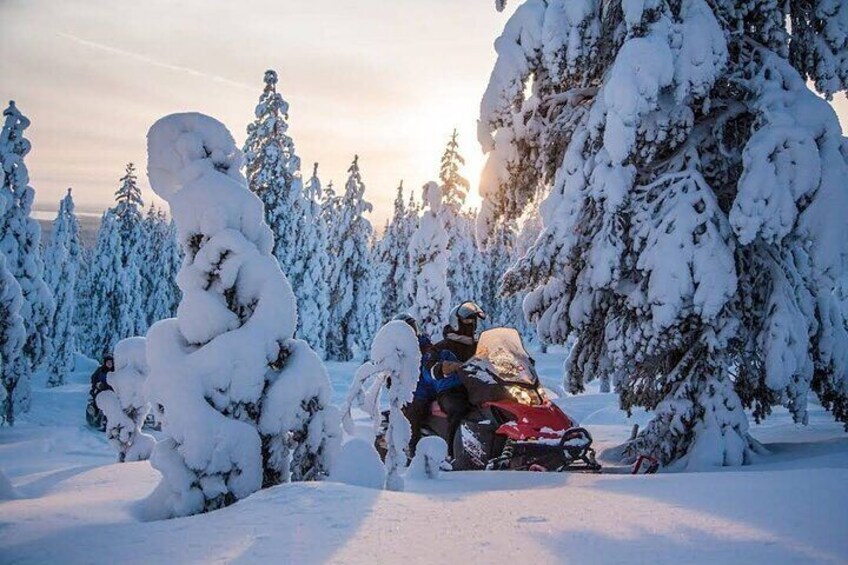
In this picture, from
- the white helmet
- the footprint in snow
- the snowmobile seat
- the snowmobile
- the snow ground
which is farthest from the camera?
the white helmet

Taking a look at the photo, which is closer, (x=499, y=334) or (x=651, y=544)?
(x=651, y=544)

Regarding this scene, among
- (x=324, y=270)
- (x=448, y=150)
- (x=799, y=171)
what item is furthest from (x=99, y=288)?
(x=799, y=171)

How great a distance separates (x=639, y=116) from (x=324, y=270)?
1389 inches

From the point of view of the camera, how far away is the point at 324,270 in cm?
4175

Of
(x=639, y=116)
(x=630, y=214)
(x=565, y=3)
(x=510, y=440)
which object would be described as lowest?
(x=510, y=440)

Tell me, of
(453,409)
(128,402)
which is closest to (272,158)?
(128,402)

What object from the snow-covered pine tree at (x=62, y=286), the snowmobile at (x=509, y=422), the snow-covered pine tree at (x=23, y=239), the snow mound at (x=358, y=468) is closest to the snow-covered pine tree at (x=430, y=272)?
the snow-covered pine tree at (x=23, y=239)

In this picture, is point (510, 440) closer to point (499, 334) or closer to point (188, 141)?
point (499, 334)

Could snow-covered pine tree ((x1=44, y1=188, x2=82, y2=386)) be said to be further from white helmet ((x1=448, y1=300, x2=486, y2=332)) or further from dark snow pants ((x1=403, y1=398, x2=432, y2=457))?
dark snow pants ((x1=403, y1=398, x2=432, y2=457))

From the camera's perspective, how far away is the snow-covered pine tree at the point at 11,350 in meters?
18.5

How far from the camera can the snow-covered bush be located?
616 cm

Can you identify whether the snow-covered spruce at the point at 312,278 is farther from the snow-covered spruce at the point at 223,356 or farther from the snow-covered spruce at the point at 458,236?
the snow-covered spruce at the point at 223,356

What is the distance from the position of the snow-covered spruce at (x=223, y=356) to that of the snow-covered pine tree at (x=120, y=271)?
44.3 m

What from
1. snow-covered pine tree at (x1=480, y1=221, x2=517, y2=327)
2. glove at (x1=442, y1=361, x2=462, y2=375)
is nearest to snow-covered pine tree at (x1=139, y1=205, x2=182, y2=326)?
snow-covered pine tree at (x1=480, y1=221, x2=517, y2=327)
